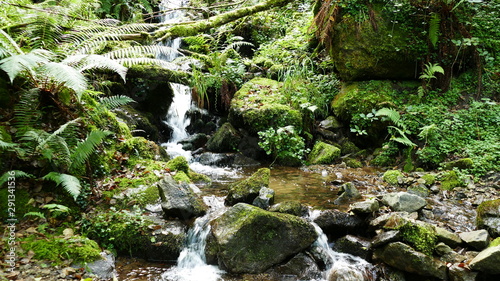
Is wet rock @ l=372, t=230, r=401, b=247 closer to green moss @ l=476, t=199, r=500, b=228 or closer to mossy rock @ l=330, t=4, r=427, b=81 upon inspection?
green moss @ l=476, t=199, r=500, b=228

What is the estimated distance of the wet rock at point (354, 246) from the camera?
364 centimetres

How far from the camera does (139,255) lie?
3.62 metres

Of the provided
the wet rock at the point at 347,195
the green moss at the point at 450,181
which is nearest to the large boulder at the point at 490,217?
the green moss at the point at 450,181

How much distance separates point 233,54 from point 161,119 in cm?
339

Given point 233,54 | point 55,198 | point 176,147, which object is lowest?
point 176,147

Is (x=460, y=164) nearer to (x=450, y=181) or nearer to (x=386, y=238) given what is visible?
(x=450, y=181)

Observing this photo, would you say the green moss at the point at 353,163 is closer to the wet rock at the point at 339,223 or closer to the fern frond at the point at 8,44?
the wet rock at the point at 339,223

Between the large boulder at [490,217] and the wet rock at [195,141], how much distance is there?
21.2ft

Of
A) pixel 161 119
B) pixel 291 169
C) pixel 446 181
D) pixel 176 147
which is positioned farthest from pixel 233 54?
pixel 446 181

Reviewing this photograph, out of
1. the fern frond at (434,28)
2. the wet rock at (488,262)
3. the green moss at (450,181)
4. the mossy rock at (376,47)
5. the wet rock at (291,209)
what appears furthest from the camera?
the mossy rock at (376,47)

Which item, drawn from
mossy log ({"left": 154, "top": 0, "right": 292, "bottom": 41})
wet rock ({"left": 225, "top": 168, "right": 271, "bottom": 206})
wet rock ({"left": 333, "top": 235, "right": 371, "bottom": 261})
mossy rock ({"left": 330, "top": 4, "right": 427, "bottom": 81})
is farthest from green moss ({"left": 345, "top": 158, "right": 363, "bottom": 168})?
mossy log ({"left": 154, "top": 0, "right": 292, "bottom": 41})

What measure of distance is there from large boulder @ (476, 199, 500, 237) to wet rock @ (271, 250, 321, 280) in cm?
204

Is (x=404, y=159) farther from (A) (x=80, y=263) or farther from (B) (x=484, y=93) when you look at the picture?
(A) (x=80, y=263)

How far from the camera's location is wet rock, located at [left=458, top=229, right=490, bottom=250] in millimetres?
3267
